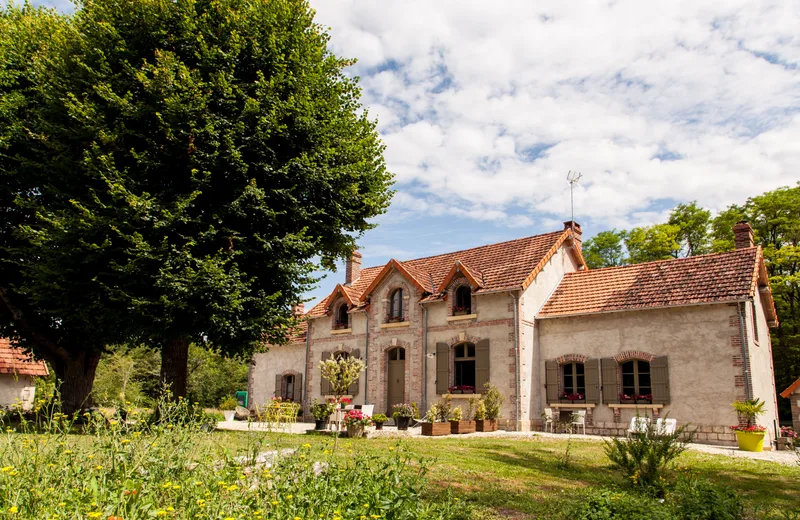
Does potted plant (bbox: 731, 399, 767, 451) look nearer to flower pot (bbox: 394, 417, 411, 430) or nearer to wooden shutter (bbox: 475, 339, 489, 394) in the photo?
wooden shutter (bbox: 475, 339, 489, 394)

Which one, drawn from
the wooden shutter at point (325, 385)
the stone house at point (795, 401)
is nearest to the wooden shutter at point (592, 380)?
the stone house at point (795, 401)

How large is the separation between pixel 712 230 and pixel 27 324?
3423 cm

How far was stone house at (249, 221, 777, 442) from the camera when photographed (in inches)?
681

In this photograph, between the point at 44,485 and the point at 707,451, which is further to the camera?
the point at 707,451

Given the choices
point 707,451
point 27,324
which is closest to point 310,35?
point 27,324

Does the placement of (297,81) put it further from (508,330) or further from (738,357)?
(738,357)

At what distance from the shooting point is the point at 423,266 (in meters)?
25.6

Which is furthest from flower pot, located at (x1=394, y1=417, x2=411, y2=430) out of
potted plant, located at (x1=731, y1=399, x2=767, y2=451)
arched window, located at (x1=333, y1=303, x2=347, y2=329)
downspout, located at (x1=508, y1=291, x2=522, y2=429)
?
potted plant, located at (x1=731, y1=399, x2=767, y2=451)

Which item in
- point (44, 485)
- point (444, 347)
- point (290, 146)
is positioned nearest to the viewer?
point (44, 485)

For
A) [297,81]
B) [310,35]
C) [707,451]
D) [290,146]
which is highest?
Answer: [310,35]

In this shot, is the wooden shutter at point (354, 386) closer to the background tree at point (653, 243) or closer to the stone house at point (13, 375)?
the stone house at point (13, 375)

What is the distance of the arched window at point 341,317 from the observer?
25781mm

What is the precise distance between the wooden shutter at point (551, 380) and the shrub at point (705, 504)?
1418 centimetres

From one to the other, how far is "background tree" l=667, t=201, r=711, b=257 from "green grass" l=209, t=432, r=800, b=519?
23736 millimetres
